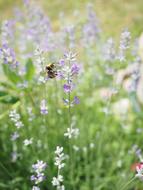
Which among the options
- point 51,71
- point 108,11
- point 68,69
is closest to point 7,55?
point 51,71

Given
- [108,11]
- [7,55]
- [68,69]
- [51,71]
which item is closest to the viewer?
[68,69]

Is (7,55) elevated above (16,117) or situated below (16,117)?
above

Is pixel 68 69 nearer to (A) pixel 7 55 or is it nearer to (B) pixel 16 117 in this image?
(B) pixel 16 117

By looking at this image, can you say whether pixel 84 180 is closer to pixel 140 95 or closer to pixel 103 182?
pixel 103 182

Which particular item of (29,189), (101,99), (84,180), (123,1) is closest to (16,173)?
(29,189)

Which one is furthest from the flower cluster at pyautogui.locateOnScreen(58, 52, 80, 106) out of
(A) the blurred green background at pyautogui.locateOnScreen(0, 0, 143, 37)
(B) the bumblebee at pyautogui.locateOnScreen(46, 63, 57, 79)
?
(A) the blurred green background at pyautogui.locateOnScreen(0, 0, 143, 37)

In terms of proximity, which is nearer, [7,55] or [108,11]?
[7,55]
